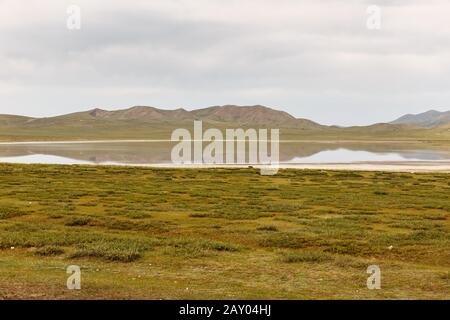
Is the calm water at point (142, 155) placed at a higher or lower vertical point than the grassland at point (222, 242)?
higher

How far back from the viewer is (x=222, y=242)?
67.0ft

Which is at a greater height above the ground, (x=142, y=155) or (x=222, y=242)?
(x=142, y=155)

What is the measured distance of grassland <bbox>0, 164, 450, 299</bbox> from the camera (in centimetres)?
1395

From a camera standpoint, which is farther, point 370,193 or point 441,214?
point 370,193

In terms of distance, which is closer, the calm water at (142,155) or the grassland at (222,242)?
the grassland at (222,242)

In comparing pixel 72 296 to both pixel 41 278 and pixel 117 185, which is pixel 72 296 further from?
pixel 117 185

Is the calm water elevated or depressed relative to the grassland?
elevated

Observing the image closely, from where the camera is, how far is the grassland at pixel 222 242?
1395cm

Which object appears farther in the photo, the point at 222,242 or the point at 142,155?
the point at 142,155

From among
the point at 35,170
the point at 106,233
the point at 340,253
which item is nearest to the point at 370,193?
the point at 340,253

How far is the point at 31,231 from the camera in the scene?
22.2m

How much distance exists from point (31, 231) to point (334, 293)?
1447 cm

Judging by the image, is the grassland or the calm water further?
the calm water
